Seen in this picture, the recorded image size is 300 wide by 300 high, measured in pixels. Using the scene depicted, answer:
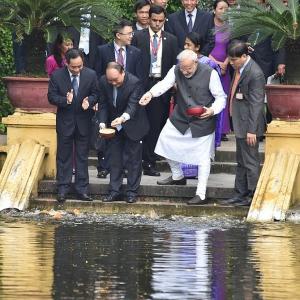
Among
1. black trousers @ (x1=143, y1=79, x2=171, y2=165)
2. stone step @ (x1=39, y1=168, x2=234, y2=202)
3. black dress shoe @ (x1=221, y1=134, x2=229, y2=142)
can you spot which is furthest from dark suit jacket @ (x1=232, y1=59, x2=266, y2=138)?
black dress shoe @ (x1=221, y1=134, x2=229, y2=142)

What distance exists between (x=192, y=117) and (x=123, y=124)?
853 millimetres

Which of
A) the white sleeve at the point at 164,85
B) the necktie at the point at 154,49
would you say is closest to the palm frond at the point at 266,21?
the white sleeve at the point at 164,85

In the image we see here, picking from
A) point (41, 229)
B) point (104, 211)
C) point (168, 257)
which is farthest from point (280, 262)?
point (104, 211)

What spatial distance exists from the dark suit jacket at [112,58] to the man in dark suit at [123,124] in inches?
28.6

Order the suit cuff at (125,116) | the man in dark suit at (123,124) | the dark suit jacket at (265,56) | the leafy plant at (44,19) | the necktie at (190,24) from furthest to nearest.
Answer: the dark suit jacket at (265,56), the necktie at (190,24), the leafy plant at (44,19), the man in dark suit at (123,124), the suit cuff at (125,116)

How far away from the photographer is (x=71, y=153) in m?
18.0

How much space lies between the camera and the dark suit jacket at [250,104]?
57.1ft

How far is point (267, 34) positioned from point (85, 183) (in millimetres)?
2905

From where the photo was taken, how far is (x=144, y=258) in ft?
44.7

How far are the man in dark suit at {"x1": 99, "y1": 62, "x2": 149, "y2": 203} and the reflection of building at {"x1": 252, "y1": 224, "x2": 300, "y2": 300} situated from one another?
2219mm

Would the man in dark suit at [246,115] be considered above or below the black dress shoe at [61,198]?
above

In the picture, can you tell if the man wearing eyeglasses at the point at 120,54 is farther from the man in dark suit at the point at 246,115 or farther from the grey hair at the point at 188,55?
the man in dark suit at the point at 246,115

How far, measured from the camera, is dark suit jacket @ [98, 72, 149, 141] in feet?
58.3

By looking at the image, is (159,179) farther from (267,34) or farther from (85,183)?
(267,34)
